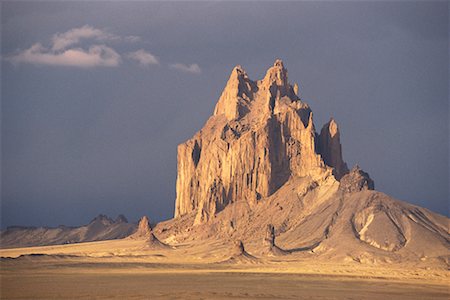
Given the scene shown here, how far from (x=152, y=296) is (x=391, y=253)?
3256 inches

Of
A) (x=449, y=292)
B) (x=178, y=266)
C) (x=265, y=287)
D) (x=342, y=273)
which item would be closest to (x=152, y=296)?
(x=265, y=287)

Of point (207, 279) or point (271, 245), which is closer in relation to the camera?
point (207, 279)

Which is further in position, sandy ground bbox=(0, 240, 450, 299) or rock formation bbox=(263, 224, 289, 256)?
rock formation bbox=(263, 224, 289, 256)

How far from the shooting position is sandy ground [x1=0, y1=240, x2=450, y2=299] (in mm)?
107875

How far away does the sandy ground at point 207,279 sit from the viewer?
354ft

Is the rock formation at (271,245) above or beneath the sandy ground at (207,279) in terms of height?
above

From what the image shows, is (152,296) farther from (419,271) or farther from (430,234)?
(430,234)

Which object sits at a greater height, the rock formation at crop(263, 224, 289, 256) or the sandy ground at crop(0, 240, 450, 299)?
the rock formation at crop(263, 224, 289, 256)

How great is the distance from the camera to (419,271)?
15525 cm

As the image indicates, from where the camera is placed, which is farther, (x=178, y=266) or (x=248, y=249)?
(x=248, y=249)

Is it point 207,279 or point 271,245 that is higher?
point 271,245

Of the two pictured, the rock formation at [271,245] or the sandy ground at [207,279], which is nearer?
the sandy ground at [207,279]

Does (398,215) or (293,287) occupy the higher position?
(398,215)

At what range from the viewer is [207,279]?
132 metres
